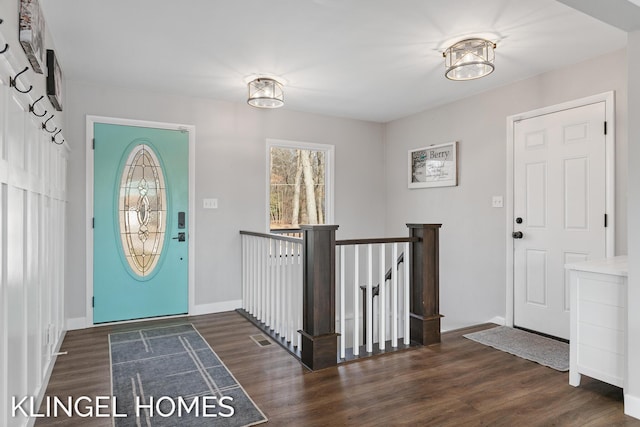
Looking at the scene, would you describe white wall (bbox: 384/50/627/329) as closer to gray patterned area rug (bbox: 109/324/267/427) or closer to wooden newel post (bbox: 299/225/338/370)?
wooden newel post (bbox: 299/225/338/370)

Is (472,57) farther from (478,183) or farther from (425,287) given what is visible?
(425,287)

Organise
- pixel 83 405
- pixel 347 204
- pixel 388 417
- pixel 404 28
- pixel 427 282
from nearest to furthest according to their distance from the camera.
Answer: pixel 388 417 < pixel 83 405 < pixel 404 28 < pixel 427 282 < pixel 347 204

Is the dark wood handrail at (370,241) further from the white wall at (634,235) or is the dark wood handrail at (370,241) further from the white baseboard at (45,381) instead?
the white baseboard at (45,381)

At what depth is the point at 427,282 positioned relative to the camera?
3.26m

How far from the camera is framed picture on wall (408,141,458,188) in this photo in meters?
4.38

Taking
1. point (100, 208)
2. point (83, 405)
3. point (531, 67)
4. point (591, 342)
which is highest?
point (531, 67)

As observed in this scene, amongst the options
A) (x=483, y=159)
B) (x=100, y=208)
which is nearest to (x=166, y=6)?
(x=100, y=208)

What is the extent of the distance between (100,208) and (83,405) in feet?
6.91

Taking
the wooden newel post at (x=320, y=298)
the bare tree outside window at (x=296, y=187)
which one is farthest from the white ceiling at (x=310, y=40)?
the wooden newel post at (x=320, y=298)

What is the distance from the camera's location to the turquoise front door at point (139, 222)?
382 cm

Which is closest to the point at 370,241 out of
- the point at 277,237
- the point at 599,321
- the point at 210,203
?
the point at 277,237

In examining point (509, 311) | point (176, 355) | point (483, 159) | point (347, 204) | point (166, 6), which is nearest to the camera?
point (166, 6)

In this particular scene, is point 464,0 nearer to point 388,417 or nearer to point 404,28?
point 404,28

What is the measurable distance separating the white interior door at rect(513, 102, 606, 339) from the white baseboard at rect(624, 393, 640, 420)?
1257mm
